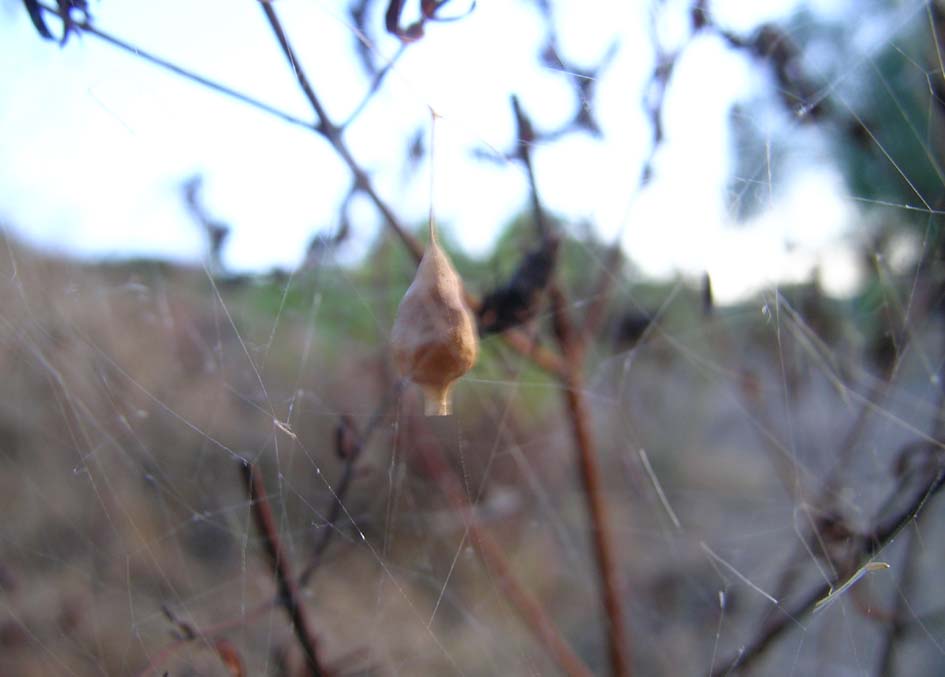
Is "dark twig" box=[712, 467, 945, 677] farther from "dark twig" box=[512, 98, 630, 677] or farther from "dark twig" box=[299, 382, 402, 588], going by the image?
"dark twig" box=[299, 382, 402, 588]

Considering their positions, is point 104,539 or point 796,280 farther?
point 104,539

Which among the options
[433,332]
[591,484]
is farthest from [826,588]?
[433,332]

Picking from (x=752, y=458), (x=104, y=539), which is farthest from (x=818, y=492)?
(x=752, y=458)

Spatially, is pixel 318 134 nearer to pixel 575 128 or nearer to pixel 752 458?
pixel 575 128

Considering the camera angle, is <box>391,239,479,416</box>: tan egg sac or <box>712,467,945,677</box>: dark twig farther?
<box>712,467,945,677</box>: dark twig

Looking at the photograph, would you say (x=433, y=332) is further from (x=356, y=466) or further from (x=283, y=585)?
(x=356, y=466)

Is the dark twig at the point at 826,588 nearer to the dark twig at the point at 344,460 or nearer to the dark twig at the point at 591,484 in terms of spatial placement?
the dark twig at the point at 591,484

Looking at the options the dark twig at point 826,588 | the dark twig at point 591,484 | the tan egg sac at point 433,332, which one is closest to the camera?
the tan egg sac at point 433,332

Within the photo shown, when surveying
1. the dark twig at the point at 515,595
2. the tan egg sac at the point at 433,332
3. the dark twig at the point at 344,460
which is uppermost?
the tan egg sac at the point at 433,332
